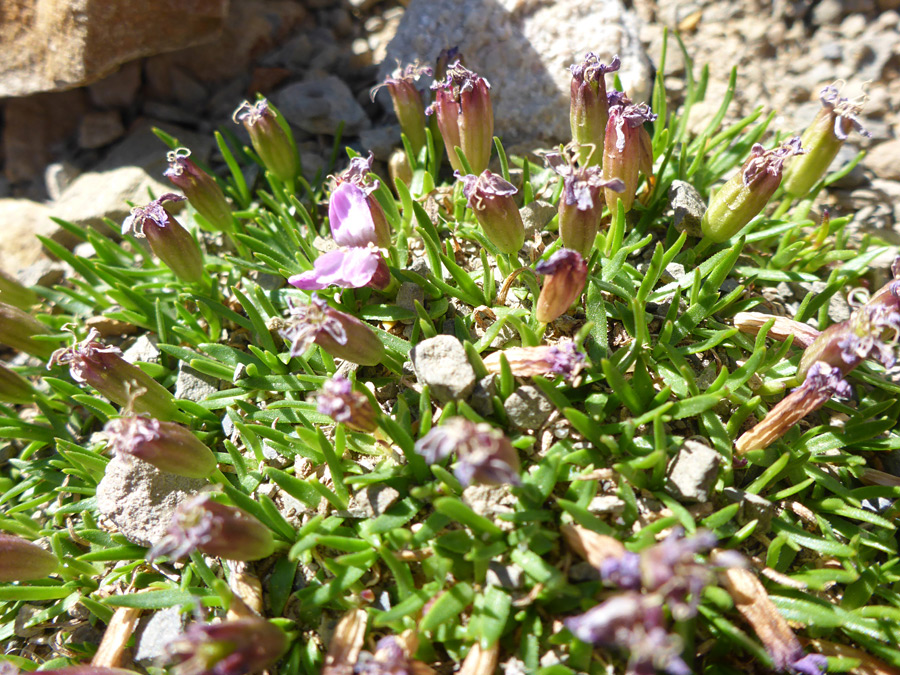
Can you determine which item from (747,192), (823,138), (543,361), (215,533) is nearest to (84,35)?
(215,533)

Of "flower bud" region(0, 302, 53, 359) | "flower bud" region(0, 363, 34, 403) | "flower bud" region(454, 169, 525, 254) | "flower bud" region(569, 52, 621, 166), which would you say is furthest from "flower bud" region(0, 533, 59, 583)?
"flower bud" region(569, 52, 621, 166)

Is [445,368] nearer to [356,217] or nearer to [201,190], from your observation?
[356,217]

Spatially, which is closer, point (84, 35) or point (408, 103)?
point (408, 103)

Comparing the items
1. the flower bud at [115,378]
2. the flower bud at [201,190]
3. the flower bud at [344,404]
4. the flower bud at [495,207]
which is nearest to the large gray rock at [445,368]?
the flower bud at [344,404]

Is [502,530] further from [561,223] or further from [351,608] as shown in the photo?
[561,223]

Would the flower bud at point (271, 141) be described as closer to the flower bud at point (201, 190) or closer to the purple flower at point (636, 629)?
the flower bud at point (201, 190)
